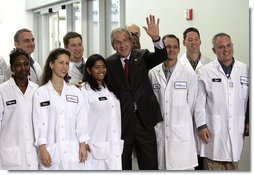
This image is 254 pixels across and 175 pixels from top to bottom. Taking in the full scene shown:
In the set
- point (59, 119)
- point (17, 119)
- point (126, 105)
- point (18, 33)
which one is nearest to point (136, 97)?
point (126, 105)

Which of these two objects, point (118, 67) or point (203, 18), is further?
point (118, 67)

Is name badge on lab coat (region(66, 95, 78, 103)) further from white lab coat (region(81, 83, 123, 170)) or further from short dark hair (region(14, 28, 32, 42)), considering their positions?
short dark hair (region(14, 28, 32, 42))

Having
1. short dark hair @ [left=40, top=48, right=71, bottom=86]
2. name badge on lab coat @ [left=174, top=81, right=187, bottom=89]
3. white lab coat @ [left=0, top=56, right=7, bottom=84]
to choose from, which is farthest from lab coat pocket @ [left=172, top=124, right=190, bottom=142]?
white lab coat @ [left=0, top=56, right=7, bottom=84]

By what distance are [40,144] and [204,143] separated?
108 centimetres

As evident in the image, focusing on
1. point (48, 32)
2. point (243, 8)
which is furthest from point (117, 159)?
point (243, 8)

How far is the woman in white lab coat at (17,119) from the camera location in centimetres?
253

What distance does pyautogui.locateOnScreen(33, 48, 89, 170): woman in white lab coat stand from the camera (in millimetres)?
2496

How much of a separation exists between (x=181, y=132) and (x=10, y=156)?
44.5 inches

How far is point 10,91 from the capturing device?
8.42 ft

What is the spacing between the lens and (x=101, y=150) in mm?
2600

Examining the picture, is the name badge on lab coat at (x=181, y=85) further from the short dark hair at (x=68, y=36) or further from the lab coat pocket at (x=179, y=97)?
the short dark hair at (x=68, y=36)

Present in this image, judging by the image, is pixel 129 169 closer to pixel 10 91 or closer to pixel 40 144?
pixel 40 144

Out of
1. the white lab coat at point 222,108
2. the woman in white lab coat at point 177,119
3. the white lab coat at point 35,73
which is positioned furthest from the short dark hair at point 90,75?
the white lab coat at point 222,108

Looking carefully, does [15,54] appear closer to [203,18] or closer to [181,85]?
[181,85]
